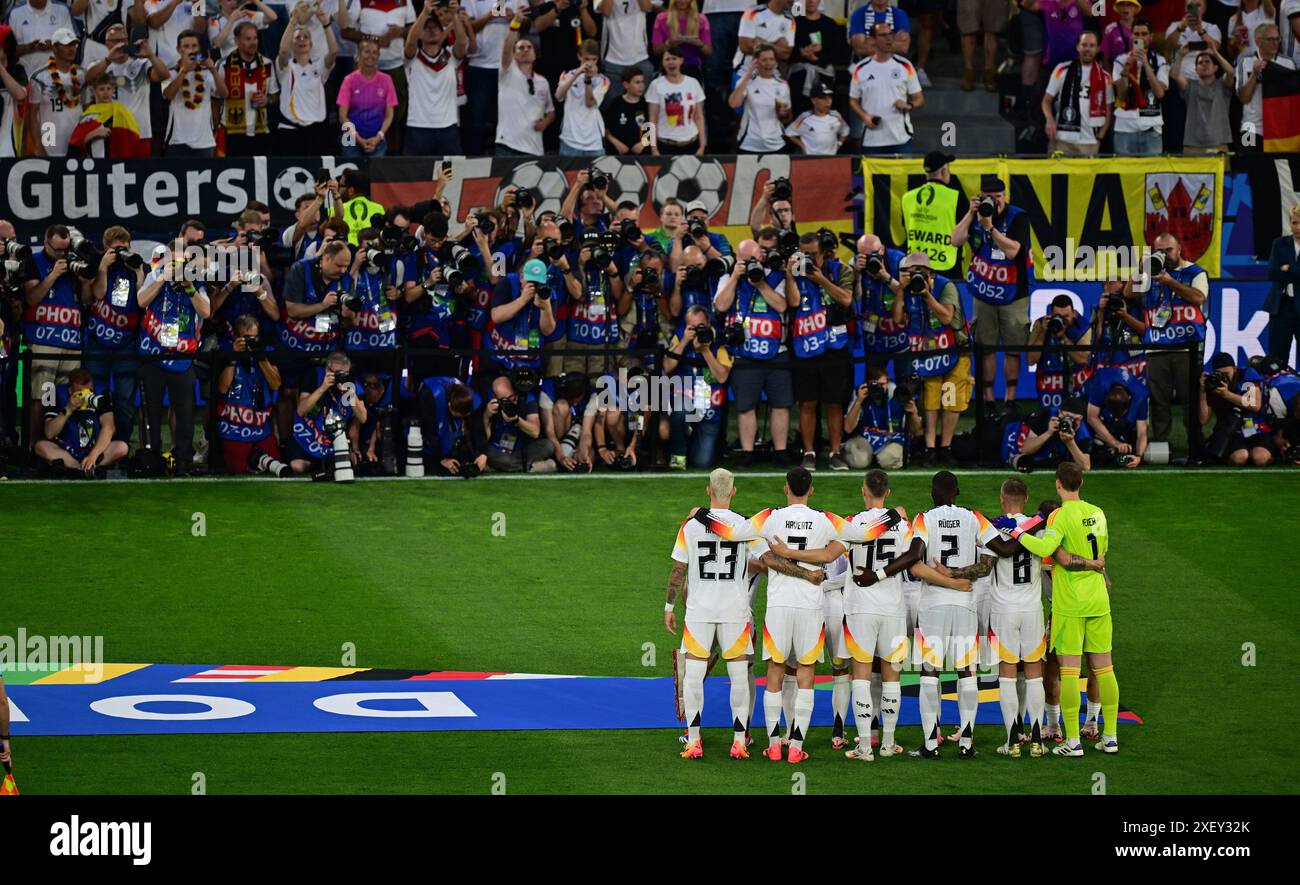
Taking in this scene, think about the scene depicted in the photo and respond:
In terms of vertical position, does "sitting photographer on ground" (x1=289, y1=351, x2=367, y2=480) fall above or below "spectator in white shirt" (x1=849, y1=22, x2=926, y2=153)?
below

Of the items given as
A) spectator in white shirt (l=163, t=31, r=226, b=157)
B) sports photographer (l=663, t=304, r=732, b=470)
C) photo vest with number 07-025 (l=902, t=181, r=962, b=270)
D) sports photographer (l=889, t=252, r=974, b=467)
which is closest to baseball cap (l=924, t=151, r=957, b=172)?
photo vest with number 07-025 (l=902, t=181, r=962, b=270)

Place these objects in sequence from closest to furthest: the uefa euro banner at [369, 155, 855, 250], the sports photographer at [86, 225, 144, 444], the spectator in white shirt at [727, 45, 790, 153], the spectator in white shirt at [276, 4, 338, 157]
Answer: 1. the sports photographer at [86, 225, 144, 444]
2. the uefa euro banner at [369, 155, 855, 250]
3. the spectator in white shirt at [276, 4, 338, 157]
4. the spectator in white shirt at [727, 45, 790, 153]

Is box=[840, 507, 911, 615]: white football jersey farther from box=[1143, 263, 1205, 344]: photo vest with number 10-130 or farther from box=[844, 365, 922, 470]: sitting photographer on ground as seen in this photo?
box=[1143, 263, 1205, 344]: photo vest with number 10-130

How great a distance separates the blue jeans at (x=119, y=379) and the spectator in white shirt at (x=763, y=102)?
7.71 m

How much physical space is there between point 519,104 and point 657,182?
6.22 feet

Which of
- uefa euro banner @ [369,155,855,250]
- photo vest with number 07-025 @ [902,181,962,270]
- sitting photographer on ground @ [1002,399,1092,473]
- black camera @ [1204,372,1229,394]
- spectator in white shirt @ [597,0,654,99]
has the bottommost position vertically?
sitting photographer on ground @ [1002,399,1092,473]

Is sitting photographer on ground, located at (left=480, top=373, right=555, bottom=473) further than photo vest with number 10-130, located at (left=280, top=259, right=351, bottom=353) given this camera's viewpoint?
Yes

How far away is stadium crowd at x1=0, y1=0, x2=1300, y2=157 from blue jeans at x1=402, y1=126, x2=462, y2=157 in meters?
0.03

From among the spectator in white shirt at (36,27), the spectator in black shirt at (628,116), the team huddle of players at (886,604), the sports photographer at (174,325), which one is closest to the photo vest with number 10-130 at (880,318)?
the spectator in black shirt at (628,116)

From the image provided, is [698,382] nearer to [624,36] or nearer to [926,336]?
[926,336]

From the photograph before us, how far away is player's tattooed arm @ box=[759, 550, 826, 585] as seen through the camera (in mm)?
11656

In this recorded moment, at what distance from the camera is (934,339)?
63.3ft

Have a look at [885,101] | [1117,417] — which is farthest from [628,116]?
[1117,417]

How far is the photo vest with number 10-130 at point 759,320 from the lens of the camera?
1902 cm
